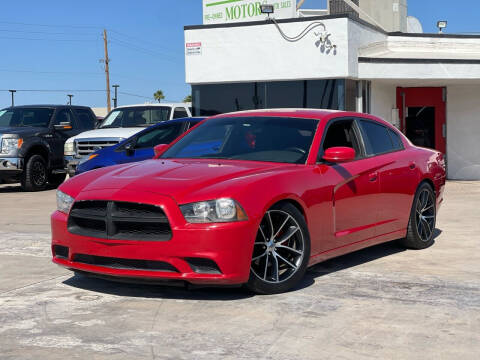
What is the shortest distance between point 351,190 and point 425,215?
6.43ft

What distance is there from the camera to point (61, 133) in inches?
756

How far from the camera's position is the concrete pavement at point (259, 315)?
15.7ft

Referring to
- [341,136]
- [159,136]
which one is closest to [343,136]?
[341,136]

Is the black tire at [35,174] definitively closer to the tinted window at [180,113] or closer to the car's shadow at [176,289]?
the tinted window at [180,113]

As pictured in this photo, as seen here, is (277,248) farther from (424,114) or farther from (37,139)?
(424,114)

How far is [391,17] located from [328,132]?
21203 millimetres

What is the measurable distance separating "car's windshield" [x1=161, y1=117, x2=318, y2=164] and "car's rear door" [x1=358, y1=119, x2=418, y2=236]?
0.95 metres

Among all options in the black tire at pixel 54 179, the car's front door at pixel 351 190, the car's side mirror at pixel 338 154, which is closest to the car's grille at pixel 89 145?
the black tire at pixel 54 179

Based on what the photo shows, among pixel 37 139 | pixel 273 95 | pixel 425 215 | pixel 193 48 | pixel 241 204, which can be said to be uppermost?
pixel 193 48

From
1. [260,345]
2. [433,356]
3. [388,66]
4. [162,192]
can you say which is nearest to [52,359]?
[260,345]

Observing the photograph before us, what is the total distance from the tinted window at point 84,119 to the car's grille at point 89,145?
9.31 ft

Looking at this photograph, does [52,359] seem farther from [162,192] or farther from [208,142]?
[208,142]

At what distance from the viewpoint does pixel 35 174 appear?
18344mm

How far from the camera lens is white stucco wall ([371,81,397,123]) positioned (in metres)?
19.3
